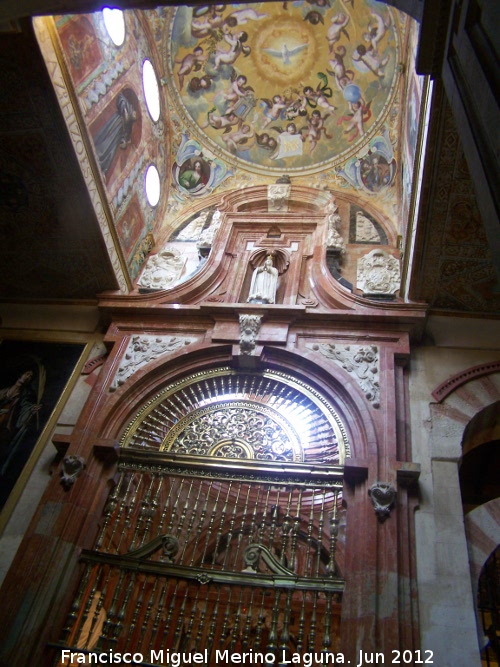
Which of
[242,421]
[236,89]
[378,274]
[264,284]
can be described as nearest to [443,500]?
[242,421]

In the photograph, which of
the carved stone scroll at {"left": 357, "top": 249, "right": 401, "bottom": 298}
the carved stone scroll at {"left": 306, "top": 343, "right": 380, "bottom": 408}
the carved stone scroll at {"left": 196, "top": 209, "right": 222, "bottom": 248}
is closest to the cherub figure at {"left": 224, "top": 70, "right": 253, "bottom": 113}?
the carved stone scroll at {"left": 196, "top": 209, "right": 222, "bottom": 248}

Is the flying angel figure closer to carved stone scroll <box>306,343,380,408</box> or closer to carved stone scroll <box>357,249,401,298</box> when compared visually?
carved stone scroll <box>357,249,401,298</box>

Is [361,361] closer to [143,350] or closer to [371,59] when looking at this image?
[143,350]

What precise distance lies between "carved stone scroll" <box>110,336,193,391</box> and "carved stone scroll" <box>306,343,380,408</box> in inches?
81.4

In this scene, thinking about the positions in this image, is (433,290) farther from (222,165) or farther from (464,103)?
(222,165)

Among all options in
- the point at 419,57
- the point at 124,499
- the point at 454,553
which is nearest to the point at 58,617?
the point at 124,499

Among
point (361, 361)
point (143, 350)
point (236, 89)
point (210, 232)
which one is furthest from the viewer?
point (236, 89)

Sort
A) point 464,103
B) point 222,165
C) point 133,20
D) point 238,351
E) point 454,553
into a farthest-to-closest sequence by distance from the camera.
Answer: point 222,165, point 133,20, point 238,351, point 454,553, point 464,103

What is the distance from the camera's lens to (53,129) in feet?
23.2

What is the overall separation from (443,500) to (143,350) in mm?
4594

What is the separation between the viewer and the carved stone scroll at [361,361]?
7.04 meters

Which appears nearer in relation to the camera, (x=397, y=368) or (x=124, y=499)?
(x=124, y=499)

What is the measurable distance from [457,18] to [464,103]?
2.21ft

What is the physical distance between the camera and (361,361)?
739 centimetres
